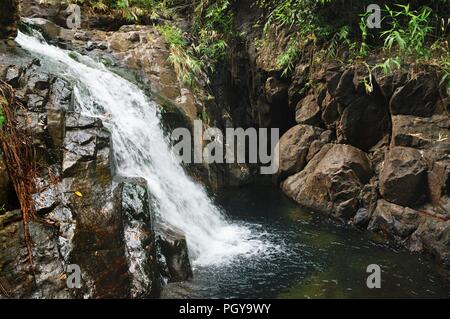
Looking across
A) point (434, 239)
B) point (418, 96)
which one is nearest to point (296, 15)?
point (418, 96)

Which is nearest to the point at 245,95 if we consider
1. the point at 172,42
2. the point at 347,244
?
the point at 172,42

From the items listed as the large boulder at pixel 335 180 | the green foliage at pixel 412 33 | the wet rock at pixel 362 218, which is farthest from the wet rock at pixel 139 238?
the green foliage at pixel 412 33

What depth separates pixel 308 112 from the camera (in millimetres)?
8930

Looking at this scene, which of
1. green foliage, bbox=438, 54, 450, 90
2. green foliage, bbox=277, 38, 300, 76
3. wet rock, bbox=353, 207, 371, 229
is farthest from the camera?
green foliage, bbox=277, 38, 300, 76

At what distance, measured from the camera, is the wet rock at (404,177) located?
21.9 ft

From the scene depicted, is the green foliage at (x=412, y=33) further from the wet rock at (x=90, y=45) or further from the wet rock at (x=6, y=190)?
the wet rock at (x=90, y=45)

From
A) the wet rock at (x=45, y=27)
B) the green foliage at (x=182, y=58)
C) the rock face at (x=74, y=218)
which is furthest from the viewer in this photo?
the green foliage at (x=182, y=58)

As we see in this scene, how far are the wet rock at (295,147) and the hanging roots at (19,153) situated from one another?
19.1 feet

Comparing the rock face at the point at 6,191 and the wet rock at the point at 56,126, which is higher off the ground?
the wet rock at the point at 56,126

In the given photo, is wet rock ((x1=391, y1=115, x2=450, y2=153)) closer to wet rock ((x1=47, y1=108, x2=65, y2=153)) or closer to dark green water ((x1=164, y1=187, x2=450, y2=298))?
dark green water ((x1=164, y1=187, x2=450, y2=298))

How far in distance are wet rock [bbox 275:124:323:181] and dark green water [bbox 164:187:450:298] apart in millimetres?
1555

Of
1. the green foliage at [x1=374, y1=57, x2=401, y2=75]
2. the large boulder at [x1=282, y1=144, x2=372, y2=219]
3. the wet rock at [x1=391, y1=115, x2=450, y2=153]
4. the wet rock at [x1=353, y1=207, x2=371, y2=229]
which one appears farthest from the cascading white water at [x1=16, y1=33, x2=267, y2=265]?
the green foliage at [x1=374, y1=57, x2=401, y2=75]

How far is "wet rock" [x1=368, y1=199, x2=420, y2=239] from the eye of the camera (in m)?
6.70

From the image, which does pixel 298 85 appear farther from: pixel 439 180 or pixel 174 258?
pixel 174 258
